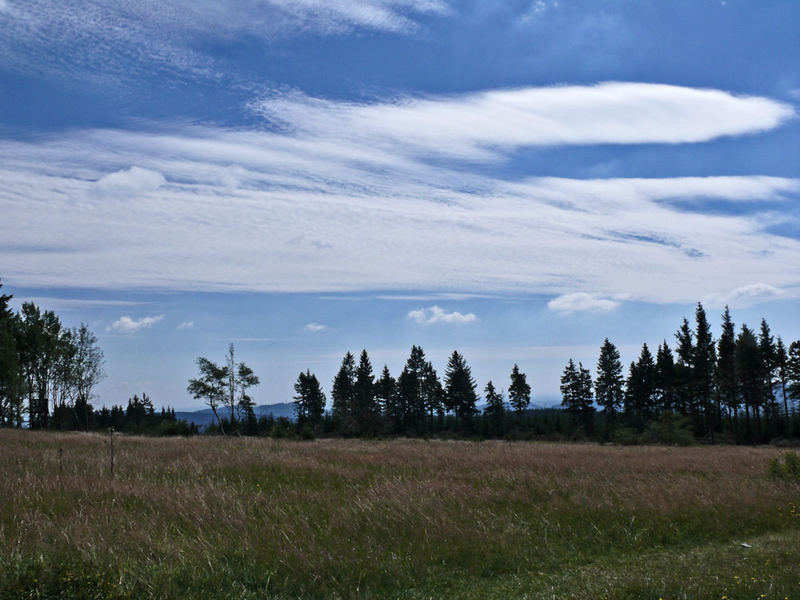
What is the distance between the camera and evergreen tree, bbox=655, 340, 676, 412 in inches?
2643

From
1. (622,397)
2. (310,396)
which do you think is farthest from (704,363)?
(310,396)

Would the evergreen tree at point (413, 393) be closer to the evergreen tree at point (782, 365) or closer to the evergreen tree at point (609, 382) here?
the evergreen tree at point (609, 382)

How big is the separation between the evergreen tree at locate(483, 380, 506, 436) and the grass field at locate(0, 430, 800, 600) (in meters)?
62.9

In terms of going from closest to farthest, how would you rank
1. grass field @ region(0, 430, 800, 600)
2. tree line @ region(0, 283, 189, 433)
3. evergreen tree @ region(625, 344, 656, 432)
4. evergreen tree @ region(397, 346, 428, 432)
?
grass field @ region(0, 430, 800, 600) < tree line @ region(0, 283, 189, 433) < evergreen tree @ region(625, 344, 656, 432) < evergreen tree @ region(397, 346, 428, 432)

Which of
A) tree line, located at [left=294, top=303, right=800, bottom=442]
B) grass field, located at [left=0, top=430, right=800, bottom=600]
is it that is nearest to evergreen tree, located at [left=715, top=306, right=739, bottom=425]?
tree line, located at [left=294, top=303, right=800, bottom=442]

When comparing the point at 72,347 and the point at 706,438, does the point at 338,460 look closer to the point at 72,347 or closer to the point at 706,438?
the point at 72,347

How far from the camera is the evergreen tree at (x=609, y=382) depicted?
2987 inches

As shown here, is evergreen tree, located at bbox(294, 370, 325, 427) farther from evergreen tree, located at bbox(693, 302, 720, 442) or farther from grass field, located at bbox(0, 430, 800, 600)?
grass field, located at bbox(0, 430, 800, 600)

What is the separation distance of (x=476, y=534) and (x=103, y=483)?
24.3ft

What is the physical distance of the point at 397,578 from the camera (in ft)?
22.7

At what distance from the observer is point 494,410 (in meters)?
80.0

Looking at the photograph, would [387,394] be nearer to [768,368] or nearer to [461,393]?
[461,393]

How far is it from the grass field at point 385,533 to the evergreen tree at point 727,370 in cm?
5341

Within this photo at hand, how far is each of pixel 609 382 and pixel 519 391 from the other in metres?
13.0
